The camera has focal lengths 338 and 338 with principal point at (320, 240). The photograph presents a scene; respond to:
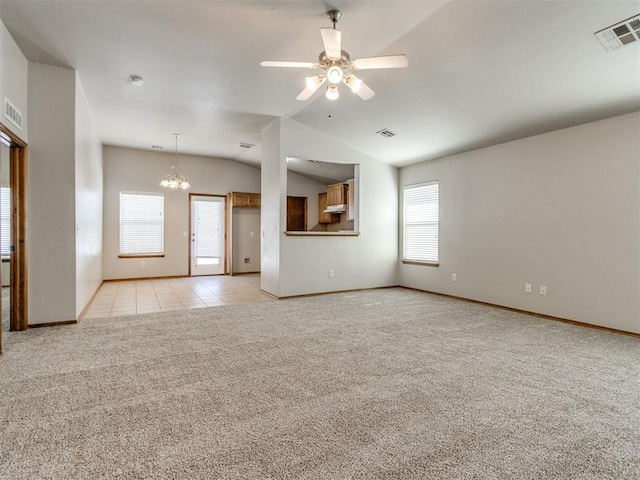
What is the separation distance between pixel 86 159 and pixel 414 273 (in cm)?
581

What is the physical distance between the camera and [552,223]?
4453 mm

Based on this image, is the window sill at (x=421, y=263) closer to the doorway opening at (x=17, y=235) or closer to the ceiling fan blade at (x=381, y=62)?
the ceiling fan blade at (x=381, y=62)

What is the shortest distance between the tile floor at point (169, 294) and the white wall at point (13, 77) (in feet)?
7.92

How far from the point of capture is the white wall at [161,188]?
24.7 ft

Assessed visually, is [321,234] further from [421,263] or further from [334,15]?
[334,15]

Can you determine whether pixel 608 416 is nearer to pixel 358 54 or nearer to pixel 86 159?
pixel 358 54

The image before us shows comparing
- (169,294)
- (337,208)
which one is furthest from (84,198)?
(337,208)

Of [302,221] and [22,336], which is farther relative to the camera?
[302,221]

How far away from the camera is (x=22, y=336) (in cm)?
353

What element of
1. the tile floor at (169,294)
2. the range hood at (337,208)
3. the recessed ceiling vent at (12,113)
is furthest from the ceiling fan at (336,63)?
the range hood at (337,208)

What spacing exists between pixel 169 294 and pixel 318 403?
475cm

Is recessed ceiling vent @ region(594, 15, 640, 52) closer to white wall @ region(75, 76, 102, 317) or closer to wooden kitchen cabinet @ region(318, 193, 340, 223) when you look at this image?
white wall @ region(75, 76, 102, 317)

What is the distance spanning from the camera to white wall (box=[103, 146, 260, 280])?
7539 mm

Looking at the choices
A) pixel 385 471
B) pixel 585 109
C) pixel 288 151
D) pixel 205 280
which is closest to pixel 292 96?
pixel 288 151
